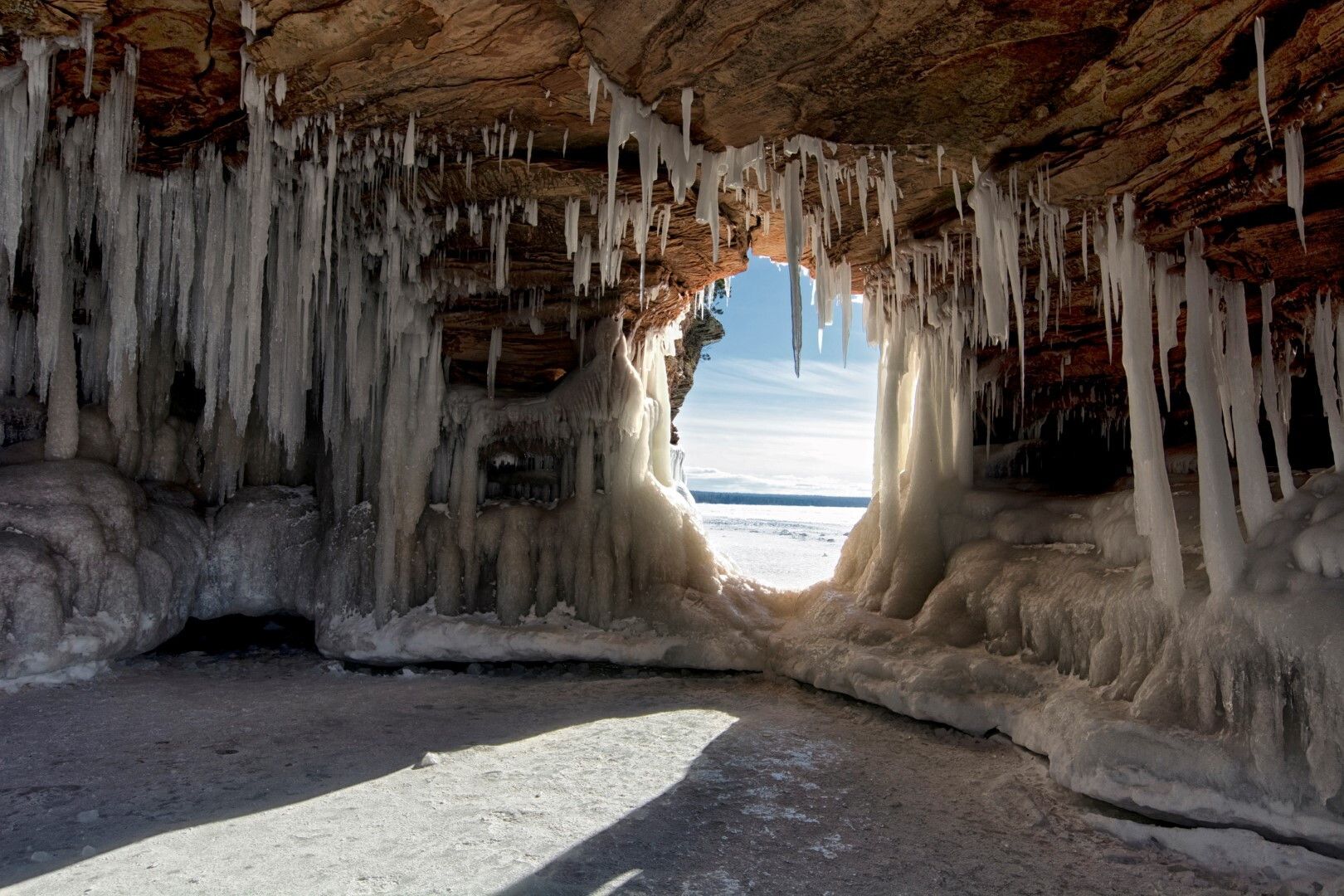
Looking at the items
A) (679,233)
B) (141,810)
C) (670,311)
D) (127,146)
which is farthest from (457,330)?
(141,810)

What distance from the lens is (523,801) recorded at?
187 inches

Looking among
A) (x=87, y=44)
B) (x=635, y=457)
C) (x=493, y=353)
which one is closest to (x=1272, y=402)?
(x=635, y=457)

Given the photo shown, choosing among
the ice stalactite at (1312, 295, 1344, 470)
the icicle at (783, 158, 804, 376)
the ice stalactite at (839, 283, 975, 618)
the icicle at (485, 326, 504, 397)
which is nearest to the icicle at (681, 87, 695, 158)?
the icicle at (783, 158, 804, 376)

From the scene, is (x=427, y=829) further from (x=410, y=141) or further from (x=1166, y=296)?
(x=1166, y=296)

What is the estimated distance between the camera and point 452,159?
6785 millimetres

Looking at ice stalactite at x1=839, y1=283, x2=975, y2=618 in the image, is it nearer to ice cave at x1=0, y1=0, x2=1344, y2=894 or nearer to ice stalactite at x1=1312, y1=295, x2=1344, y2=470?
ice cave at x1=0, y1=0, x2=1344, y2=894

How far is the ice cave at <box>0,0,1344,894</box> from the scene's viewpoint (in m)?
4.23

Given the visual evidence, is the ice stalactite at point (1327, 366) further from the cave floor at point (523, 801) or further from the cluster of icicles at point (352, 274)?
the cave floor at point (523, 801)

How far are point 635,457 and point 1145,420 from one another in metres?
6.02

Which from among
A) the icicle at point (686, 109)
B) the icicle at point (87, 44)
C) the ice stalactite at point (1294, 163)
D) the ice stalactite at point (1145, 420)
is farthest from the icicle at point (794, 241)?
the icicle at point (87, 44)

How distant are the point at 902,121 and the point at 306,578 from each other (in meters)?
8.00

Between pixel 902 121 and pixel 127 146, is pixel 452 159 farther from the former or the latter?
pixel 902 121

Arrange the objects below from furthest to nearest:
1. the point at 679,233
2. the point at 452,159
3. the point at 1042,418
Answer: the point at 1042,418 → the point at 679,233 → the point at 452,159

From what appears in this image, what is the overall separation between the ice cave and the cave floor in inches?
1.6
